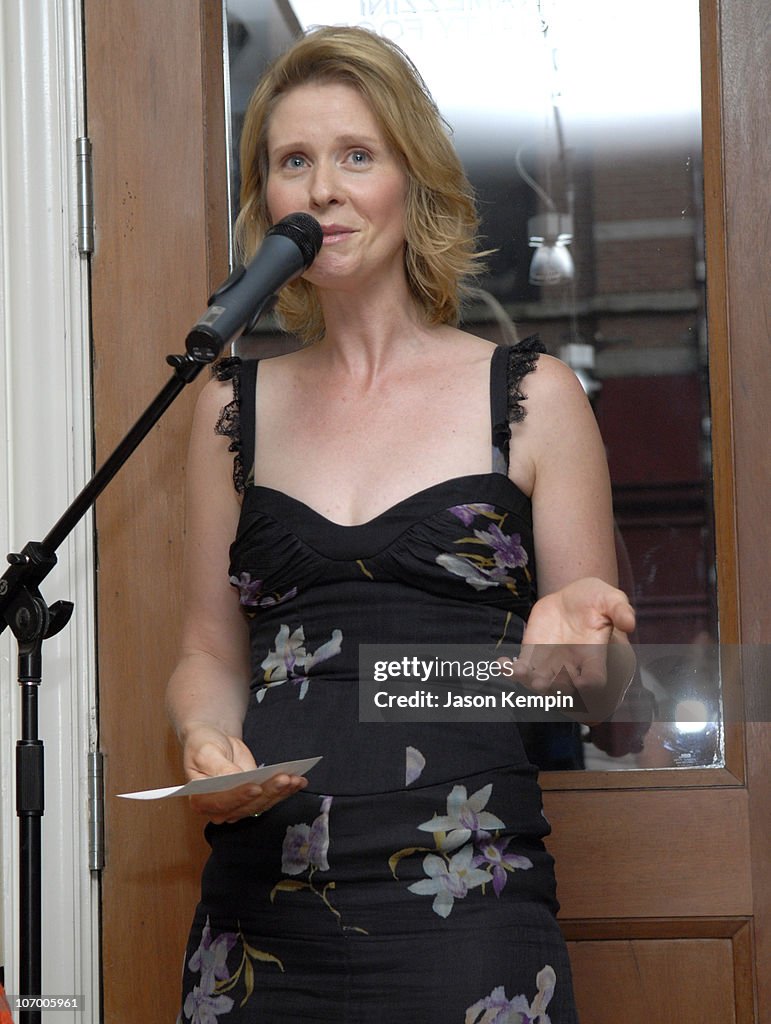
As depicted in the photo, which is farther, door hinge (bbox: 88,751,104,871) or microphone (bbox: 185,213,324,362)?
door hinge (bbox: 88,751,104,871)

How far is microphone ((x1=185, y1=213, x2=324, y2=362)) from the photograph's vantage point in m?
0.91

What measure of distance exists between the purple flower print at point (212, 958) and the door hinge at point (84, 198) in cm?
88

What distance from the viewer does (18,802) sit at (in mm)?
1075

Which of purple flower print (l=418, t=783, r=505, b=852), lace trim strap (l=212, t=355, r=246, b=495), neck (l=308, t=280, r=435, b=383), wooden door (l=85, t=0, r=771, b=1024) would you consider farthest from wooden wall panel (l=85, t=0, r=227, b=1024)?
purple flower print (l=418, t=783, r=505, b=852)

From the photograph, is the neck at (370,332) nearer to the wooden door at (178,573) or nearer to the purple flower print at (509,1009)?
the wooden door at (178,573)

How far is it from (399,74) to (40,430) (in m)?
0.64

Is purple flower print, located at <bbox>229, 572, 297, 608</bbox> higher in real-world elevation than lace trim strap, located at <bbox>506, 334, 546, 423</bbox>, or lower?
lower

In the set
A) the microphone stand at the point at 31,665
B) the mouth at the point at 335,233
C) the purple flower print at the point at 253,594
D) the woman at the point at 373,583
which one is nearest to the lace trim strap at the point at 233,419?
the woman at the point at 373,583

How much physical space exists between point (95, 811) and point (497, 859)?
640 millimetres

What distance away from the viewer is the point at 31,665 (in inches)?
42.0

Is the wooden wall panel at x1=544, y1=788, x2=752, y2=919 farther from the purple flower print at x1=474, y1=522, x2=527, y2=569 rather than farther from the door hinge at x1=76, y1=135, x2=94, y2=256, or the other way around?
the door hinge at x1=76, y1=135, x2=94, y2=256

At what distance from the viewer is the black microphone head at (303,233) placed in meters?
1.03

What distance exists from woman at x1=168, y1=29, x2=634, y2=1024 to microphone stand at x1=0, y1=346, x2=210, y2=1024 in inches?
5.9

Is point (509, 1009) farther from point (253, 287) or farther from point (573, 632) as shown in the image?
point (253, 287)
